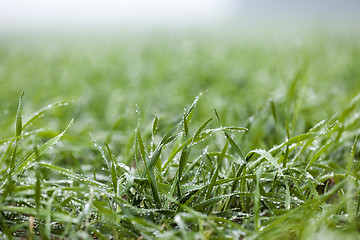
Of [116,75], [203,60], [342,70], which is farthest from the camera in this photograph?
[203,60]

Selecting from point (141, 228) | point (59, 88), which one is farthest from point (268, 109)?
point (59, 88)

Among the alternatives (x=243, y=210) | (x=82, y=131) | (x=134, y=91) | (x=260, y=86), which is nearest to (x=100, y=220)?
(x=243, y=210)

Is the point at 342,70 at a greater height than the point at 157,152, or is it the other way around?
the point at 157,152

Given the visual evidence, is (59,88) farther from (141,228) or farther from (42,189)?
(141,228)

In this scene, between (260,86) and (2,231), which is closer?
(2,231)

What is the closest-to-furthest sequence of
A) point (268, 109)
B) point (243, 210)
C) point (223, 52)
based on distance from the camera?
point (243, 210) < point (268, 109) < point (223, 52)

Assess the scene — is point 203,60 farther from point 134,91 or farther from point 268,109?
point 268,109
